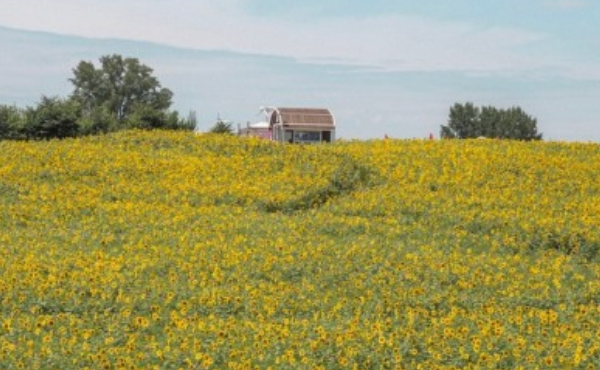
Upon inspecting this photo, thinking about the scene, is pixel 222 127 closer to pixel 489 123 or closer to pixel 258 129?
pixel 258 129

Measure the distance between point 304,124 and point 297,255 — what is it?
25.6 metres

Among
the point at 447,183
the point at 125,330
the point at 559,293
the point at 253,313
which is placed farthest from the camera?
the point at 447,183

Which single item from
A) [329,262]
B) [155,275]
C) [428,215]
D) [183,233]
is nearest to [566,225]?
[428,215]

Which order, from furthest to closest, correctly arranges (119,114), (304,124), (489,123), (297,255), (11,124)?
(489,123) < (119,114) < (304,124) < (11,124) < (297,255)

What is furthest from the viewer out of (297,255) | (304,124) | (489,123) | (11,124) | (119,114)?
(489,123)

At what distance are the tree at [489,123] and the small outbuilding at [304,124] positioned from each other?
16479mm

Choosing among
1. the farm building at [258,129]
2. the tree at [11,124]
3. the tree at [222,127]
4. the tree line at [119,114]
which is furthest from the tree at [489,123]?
the tree at [11,124]

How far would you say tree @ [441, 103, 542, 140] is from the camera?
5216 centimetres

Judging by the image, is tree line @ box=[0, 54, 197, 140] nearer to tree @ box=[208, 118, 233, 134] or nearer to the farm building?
tree @ box=[208, 118, 233, 134]

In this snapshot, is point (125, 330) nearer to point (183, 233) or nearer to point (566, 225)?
point (183, 233)

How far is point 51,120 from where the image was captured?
22.0 meters

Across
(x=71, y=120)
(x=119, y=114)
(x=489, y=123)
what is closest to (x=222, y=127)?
(x=71, y=120)

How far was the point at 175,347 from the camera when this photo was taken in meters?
6.82

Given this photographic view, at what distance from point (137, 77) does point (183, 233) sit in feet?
111
